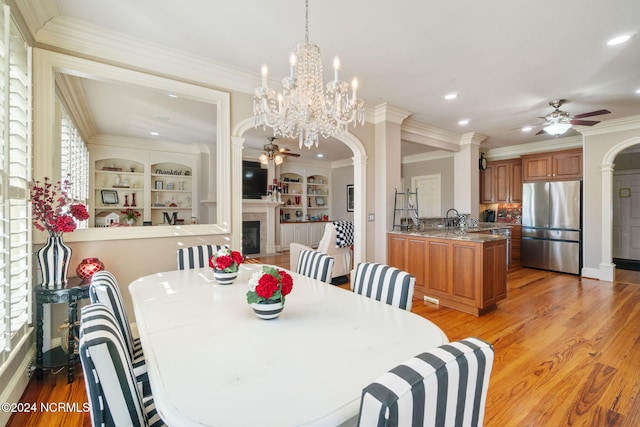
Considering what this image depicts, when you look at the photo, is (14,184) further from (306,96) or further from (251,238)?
(251,238)

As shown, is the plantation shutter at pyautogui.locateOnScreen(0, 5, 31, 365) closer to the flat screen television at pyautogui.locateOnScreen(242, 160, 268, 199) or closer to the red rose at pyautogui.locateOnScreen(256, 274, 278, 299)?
the red rose at pyautogui.locateOnScreen(256, 274, 278, 299)

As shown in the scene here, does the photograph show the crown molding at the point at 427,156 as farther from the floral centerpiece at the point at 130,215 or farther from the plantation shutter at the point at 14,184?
the plantation shutter at the point at 14,184

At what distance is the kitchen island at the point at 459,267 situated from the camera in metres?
3.45

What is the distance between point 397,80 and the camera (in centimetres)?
351

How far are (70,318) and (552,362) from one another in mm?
3773

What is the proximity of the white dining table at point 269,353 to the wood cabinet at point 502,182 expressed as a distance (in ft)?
21.1

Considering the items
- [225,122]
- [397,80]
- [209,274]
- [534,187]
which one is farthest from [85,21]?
[534,187]

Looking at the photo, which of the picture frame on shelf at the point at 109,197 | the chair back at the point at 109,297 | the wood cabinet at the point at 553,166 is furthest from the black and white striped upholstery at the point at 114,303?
the wood cabinet at the point at 553,166

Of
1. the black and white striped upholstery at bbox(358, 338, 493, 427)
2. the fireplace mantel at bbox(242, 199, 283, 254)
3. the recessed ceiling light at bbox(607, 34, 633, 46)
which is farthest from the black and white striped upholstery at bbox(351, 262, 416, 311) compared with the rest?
the fireplace mantel at bbox(242, 199, 283, 254)

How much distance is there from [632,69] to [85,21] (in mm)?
5225

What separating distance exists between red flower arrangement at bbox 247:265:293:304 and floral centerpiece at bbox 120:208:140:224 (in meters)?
6.21

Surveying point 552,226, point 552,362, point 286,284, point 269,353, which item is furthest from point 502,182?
point 269,353

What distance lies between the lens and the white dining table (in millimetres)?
784

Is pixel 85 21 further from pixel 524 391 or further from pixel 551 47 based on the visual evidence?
pixel 524 391
